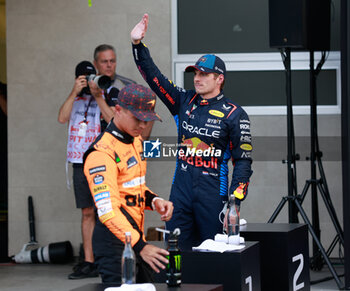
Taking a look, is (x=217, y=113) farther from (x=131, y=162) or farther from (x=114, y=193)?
(x=114, y=193)

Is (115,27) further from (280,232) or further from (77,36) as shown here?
(280,232)

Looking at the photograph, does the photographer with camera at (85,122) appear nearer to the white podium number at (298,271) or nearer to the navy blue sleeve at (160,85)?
the navy blue sleeve at (160,85)

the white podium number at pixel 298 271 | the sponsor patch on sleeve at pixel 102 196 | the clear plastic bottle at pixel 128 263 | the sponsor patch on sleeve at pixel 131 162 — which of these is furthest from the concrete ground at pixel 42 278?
the clear plastic bottle at pixel 128 263

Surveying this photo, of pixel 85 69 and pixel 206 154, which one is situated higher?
pixel 85 69

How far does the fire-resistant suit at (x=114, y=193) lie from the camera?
3334mm

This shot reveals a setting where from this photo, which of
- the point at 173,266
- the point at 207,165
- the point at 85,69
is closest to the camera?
the point at 173,266

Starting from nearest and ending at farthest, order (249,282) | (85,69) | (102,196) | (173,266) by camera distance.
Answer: (173,266), (102,196), (249,282), (85,69)

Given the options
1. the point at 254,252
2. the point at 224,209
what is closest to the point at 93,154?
the point at 254,252

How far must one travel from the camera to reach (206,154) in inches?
188

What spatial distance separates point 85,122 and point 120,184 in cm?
298

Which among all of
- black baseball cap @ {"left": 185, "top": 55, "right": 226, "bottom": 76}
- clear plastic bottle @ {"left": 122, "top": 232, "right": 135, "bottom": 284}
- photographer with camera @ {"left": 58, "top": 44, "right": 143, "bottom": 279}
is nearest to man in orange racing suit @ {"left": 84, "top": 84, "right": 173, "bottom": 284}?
clear plastic bottle @ {"left": 122, "top": 232, "right": 135, "bottom": 284}

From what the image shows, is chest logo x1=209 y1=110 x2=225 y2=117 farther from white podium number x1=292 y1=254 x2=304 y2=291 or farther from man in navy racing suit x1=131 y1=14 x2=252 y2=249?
white podium number x1=292 y1=254 x2=304 y2=291

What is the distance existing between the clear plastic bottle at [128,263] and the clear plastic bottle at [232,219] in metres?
1.25

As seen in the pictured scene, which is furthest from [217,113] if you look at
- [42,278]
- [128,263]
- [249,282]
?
[42,278]
